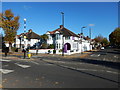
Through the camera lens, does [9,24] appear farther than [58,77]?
Yes

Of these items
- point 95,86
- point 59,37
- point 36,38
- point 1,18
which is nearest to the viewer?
point 95,86

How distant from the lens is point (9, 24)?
35094 millimetres

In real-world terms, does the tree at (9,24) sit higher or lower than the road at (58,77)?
higher

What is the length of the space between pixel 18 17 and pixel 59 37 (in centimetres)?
1408

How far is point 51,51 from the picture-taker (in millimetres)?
35094

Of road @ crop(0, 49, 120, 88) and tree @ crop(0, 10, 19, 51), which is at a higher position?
tree @ crop(0, 10, 19, 51)

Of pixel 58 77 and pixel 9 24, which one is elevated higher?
pixel 9 24

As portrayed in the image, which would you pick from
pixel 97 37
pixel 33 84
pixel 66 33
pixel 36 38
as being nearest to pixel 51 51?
pixel 66 33

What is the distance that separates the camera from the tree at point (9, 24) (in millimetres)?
34741

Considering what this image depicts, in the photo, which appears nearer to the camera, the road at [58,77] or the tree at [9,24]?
the road at [58,77]

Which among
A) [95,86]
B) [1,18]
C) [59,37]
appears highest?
[1,18]

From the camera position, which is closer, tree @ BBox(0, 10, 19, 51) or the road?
the road

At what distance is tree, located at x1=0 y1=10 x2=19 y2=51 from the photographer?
114 ft

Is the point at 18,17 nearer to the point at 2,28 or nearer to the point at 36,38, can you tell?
the point at 2,28
